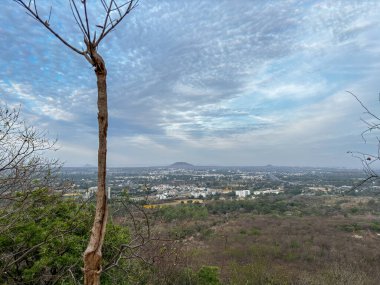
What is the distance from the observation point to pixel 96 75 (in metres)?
1.53

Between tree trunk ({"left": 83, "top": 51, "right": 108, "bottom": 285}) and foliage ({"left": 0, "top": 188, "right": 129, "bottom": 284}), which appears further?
foliage ({"left": 0, "top": 188, "right": 129, "bottom": 284})

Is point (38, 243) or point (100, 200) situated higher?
point (100, 200)

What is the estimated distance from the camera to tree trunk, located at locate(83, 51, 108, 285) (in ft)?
4.77

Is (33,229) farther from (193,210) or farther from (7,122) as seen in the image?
(193,210)

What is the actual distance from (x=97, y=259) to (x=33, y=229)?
5683 millimetres

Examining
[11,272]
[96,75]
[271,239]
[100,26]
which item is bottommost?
[271,239]

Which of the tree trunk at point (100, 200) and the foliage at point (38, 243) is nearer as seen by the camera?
the tree trunk at point (100, 200)

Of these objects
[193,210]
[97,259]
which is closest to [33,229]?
[97,259]

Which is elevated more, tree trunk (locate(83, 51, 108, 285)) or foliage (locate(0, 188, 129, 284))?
tree trunk (locate(83, 51, 108, 285))

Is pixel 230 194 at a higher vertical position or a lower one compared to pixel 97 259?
lower

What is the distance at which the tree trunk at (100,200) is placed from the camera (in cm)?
145

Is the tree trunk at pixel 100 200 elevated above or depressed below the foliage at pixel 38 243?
above

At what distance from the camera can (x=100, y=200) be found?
1.54m

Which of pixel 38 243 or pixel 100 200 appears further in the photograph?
pixel 38 243
